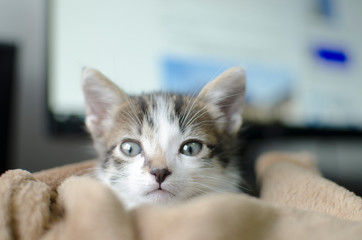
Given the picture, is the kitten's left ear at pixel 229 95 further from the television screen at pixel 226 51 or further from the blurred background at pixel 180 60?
the television screen at pixel 226 51

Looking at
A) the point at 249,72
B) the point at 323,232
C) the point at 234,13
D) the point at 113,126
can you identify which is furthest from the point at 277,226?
the point at 234,13

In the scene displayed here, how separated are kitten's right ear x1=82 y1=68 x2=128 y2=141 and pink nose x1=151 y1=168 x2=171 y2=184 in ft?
0.96

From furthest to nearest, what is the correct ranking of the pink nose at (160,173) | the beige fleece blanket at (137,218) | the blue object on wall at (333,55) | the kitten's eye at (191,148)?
the blue object on wall at (333,55)
the kitten's eye at (191,148)
the pink nose at (160,173)
the beige fleece blanket at (137,218)

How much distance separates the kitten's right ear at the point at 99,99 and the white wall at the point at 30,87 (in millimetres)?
588

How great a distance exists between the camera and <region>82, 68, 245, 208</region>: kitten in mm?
624

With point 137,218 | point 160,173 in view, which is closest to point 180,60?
point 160,173

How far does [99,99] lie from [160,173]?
349 millimetres

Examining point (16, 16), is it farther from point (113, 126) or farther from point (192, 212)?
point (192, 212)

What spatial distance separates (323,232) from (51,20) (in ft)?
4.15

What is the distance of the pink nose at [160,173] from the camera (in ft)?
1.96

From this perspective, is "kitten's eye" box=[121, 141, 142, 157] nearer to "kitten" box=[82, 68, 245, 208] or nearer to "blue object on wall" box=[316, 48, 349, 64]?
"kitten" box=[82, 68, 245, 208]

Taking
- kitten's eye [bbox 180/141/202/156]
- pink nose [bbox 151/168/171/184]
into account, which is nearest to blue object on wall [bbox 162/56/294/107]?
kitten's eye [bbox 180/141/202/156]

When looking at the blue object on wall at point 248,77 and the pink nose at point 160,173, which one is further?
the blue object on wall at point 248,77

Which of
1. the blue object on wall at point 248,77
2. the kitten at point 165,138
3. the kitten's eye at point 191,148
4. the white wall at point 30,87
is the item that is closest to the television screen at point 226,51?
the blue object on wall at point 248,77
